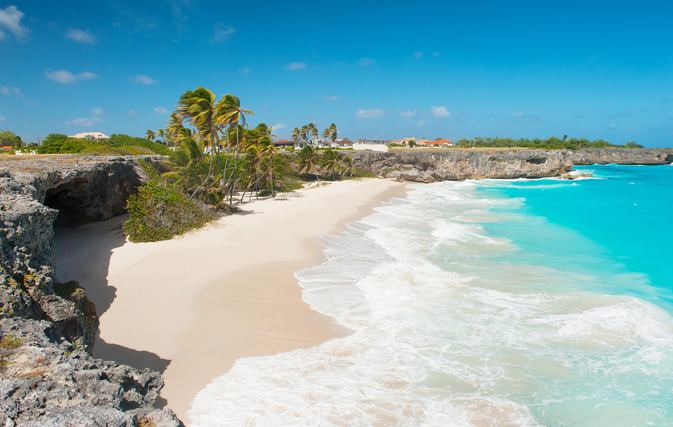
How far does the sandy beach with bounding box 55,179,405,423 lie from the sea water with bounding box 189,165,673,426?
54 cm

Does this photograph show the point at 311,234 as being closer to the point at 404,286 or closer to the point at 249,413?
the point at 404,286

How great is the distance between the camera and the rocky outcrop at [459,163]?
61938 millimetres

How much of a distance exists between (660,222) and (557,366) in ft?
93.5

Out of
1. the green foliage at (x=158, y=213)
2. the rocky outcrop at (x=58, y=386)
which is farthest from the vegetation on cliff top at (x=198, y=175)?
the rocky outcrop at (x=58, y=386)

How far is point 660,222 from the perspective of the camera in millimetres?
27688

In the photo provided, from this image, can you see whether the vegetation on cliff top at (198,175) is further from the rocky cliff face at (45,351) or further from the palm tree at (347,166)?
the palm tree at (347,166)

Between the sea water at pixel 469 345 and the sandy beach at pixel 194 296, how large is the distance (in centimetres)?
54

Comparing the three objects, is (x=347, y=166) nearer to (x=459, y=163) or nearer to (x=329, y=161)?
(x=329, y=161)

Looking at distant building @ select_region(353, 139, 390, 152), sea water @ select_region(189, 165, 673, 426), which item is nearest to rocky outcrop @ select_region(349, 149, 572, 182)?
distant building @ select_region(353, 139, 390, 152)

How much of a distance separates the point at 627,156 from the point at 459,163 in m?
82.7

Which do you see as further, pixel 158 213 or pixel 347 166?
pixel 347 166

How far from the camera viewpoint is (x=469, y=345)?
8.39 meters

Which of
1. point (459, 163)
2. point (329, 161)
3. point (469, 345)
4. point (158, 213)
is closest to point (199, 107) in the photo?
point (158, 213)

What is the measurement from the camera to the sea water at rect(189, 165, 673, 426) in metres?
6.26
